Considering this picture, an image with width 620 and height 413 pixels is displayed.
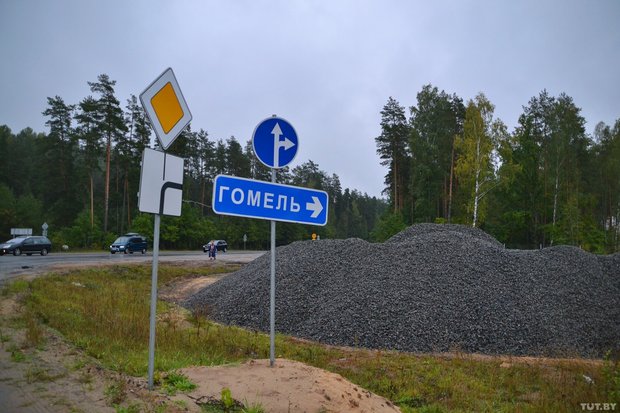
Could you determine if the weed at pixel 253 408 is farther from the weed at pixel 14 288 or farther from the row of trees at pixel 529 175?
the row of trees at pixel 529 175

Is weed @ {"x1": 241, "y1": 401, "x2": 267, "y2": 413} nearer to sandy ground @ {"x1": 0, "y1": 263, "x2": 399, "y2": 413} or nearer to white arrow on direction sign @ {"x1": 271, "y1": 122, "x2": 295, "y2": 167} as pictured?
sandy ground @ {"x1": 0, "y1": 263, "x2": 399, "y2": 413}

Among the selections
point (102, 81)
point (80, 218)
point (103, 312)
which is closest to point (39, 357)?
point (103, 312)

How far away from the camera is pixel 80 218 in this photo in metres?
40.8

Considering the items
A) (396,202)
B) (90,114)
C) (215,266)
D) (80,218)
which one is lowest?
(215,266)

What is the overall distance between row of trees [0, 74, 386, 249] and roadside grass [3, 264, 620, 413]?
91.1 feet

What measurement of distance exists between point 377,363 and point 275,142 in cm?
442

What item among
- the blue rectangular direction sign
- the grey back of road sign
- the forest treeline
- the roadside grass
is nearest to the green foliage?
the forest treeline

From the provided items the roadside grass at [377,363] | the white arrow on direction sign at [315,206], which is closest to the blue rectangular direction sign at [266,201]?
the white arrow on direction sign at [315,206]

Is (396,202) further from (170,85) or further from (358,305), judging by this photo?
(170,85)

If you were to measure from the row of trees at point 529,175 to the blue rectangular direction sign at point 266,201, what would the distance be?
30438 millimetres

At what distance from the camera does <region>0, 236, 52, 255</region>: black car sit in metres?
27.1

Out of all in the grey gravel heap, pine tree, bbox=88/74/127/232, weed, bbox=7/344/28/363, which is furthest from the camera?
pine tree, bbox=88/74/127/232

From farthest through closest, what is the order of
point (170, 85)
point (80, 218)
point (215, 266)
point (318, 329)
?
1. point (80, 218)
2. point (215, 266)
3. point (318, 329)
4. point (170, 85)

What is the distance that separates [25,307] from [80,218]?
35783 mm
